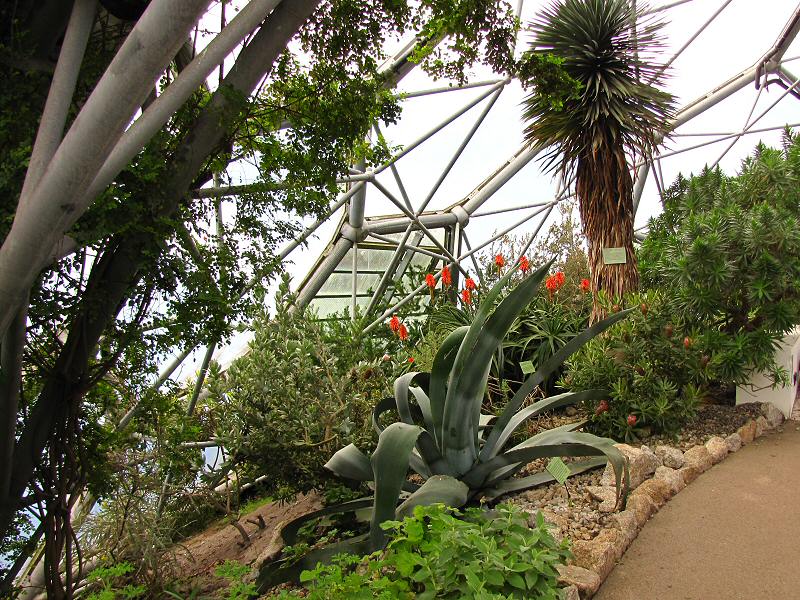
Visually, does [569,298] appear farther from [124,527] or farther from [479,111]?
[124,527]

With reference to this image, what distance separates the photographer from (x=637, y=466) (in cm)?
374

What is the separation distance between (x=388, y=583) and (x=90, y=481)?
1.83 metres

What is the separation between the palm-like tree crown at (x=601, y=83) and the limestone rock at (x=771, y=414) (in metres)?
2.53

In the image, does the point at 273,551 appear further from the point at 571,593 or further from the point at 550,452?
the point at 571,593

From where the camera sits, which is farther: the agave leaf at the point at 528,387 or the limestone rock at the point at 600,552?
the agave leaf at the point at 528,387

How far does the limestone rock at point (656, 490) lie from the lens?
3546mm

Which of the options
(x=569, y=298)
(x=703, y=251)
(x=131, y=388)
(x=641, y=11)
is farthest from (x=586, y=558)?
(x=641, y=11)

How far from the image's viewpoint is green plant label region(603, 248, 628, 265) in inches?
225

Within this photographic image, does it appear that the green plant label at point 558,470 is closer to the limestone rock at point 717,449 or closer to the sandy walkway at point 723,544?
the sandy walkway at point 723,544

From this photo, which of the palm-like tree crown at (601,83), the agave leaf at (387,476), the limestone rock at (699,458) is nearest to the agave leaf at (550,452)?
the agave leaf at (387,476)

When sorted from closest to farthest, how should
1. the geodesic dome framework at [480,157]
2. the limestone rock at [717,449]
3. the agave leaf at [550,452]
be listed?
the agave leaf at [550,452], the limestone rock at [717,449], the geodesic dome framework at [480,157]

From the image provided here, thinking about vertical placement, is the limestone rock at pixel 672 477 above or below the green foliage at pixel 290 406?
below

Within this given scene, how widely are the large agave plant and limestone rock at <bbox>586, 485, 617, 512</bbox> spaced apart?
84 millimetres

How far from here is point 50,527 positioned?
294 cm
